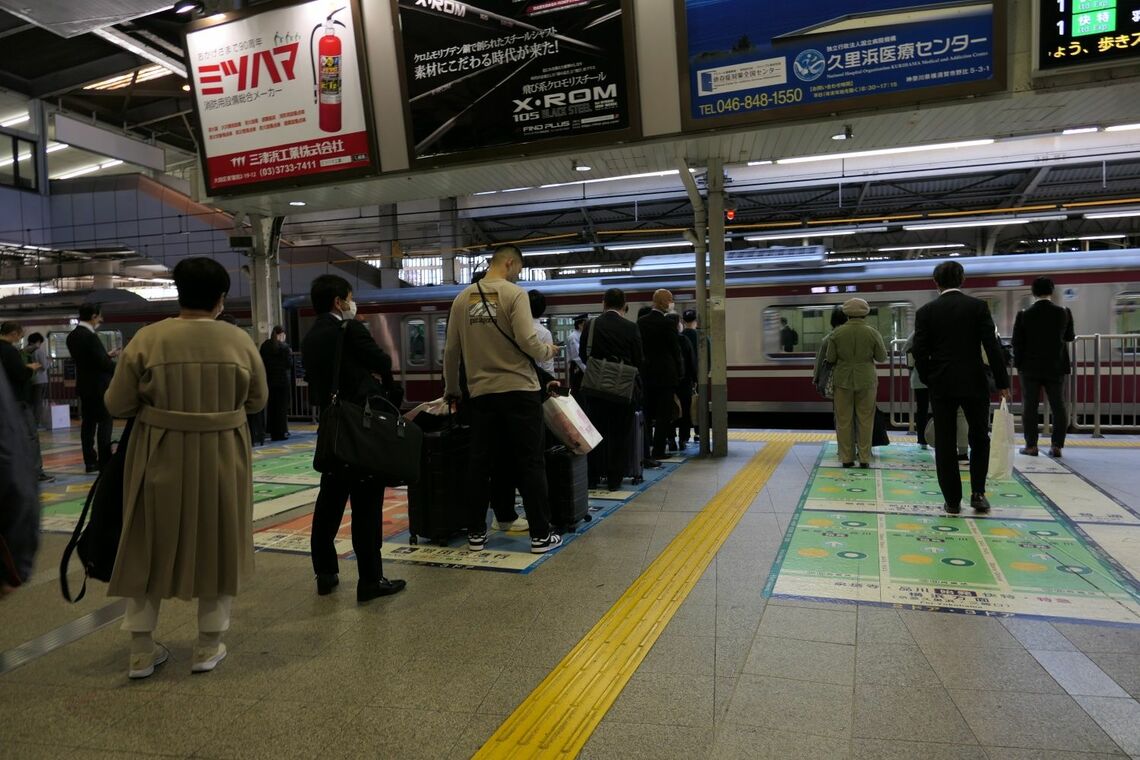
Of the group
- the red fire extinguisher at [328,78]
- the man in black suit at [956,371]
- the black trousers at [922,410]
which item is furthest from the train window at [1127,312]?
the red fire extinguisher at [328,78]

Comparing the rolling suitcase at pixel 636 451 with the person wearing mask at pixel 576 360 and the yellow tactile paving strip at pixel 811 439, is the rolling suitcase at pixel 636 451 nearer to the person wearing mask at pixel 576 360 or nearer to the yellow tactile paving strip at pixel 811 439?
the person wearing mask at pixel 576 360

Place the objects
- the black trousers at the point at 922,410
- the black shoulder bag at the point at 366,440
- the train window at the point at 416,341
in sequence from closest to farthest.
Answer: the black shoulder bag at the point at 366,440 < the black trousers at the point at 922,410 < the train window at the point at 416,341

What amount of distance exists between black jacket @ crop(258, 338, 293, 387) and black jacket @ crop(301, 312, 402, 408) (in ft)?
21.6

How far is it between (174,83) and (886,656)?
Answer: 22.5 m

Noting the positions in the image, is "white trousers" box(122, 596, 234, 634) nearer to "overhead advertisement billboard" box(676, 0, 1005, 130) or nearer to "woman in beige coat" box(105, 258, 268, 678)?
"woman in beige coat" box(105, 258, 268, 678)

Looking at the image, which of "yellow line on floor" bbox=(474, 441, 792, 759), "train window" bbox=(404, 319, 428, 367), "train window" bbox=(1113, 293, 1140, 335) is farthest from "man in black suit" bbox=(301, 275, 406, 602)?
"train window" bbox=(1113, 293, 1140, 335)

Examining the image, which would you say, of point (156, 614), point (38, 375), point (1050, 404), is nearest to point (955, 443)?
point (1050, 404)

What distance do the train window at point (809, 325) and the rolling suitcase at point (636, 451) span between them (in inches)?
230

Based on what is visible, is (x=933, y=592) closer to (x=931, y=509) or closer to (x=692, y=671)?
(x=692, y=671)

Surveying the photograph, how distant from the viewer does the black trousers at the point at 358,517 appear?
11.5 ft

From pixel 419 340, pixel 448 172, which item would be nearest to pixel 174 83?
pixel 419 340

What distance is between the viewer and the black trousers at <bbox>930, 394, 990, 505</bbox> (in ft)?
16.2

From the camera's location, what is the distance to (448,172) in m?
7.72

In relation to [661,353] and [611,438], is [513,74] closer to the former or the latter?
Answer: [661,353]
